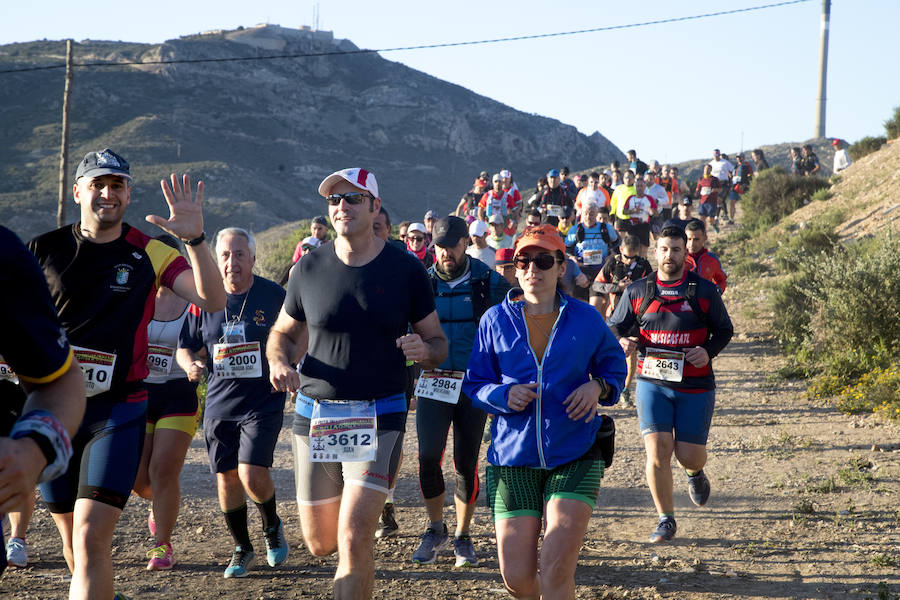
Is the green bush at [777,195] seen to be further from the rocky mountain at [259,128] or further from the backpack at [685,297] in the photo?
the rocky mountain at [259,128]

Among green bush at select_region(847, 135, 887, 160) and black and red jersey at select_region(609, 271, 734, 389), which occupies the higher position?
green bush at select_region(847, 135, 887, 160)

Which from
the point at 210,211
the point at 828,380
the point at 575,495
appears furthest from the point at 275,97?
the point at 575,495

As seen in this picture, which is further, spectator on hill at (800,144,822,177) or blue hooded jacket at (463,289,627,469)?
spectator on hill at (800,144,822,177)

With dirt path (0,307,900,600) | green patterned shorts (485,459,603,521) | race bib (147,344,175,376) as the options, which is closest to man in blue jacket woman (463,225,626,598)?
green patterned shorts (485,459,603,521)

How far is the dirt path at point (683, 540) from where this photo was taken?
535 cm

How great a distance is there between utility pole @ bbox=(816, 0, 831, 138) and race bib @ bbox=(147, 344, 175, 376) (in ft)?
165

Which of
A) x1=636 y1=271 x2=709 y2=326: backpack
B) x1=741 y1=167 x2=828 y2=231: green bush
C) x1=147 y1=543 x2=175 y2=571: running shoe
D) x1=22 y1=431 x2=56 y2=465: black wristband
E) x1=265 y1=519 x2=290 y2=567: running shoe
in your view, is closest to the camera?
x1=22 y1=431 x2=56 y2=465: black wristband

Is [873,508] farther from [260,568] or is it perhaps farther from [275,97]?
[275,97]

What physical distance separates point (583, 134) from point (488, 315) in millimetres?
94277

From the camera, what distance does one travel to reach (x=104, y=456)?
389cm

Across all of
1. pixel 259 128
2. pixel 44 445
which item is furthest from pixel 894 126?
pixel 259 128

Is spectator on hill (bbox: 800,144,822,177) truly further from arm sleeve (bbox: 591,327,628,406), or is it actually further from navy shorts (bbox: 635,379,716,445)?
arm sleeve (bbox: 591,327,628,406)

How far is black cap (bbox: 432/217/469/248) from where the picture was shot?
19.7 ft

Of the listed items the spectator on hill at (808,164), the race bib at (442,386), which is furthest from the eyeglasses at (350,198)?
the spectator on hill at (808,164)
